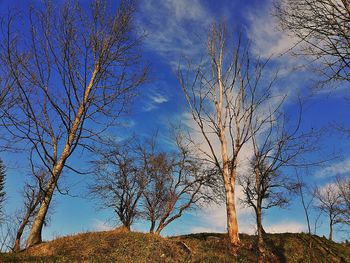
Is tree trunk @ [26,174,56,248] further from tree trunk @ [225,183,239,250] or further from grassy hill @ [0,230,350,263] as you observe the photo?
tree trunk @ [225,183,239,250]

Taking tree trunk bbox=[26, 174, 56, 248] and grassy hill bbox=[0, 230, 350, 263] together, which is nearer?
tree trunk bbox=[26, 174, 56, 248]

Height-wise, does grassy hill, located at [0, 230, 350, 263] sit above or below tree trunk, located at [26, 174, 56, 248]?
below

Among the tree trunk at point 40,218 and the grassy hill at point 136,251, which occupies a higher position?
the tree trunk at point 40,218

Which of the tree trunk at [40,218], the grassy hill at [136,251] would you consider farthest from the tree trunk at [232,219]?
the tree trunk at [40,218]

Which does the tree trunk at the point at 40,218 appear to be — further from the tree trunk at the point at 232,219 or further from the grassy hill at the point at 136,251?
the tree trunk at the point at 232,219

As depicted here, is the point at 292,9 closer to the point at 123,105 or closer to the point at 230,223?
the point at 123,105

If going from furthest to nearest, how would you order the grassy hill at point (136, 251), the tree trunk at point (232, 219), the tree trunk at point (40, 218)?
1. the tree trunk at point (232, 219)
2. the grassy hill at point (136, 251)
3. the tree trunk at point (40, 218)

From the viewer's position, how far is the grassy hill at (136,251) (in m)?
9.09

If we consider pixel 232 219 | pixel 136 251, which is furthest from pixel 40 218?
pixel 232 219

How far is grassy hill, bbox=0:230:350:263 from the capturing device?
9.09 meters

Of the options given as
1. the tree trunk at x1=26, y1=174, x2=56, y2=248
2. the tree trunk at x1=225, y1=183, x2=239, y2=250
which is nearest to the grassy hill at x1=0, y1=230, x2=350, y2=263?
the tree trunk at x1=26, y1=174, x2=56, y2=248

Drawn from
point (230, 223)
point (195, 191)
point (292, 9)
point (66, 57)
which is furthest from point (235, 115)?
point (195, 191)

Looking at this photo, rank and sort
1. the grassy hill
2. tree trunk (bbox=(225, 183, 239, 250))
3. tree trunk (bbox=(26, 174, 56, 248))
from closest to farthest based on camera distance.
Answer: tree trunk (bbox=(26, 174, 56, 248)) < the grassy hill < tree trunk (bbox=(225, 183, 239, 250))

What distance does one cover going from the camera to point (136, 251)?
10.4 metres
